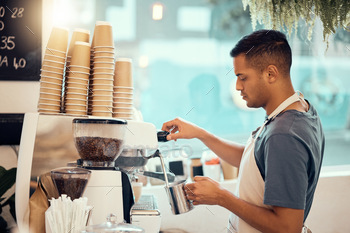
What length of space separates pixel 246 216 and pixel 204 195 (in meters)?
0.17

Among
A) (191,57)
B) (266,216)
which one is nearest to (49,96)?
(266,216)

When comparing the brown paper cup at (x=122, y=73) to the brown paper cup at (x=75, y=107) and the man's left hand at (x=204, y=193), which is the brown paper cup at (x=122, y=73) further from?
the man's left hand at (x=204, y=193)

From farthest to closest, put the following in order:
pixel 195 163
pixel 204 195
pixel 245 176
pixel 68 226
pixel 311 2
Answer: pixel 195 163, pixel 311 2, pixel 245 176, pixel 204 195, pixel 68 226

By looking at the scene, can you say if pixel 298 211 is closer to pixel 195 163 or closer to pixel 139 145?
pixel 139 145

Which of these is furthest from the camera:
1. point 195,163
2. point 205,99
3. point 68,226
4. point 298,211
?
point 205,99

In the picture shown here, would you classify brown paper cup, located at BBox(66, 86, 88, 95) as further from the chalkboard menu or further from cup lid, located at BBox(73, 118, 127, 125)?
the chalkboard menu

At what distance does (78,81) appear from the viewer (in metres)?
1.74

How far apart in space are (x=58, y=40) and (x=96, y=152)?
541 millimetres

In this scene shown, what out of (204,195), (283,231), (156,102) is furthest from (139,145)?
(156,102)

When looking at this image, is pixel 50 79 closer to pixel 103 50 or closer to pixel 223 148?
pixel 103 50

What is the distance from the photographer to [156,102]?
3051 millimetres

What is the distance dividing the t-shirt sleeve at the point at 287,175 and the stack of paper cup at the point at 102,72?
69 cm

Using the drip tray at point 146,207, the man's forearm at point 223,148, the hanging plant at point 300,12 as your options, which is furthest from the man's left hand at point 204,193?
the hanging plant at point 300,12

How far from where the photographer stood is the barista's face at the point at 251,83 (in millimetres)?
1658
